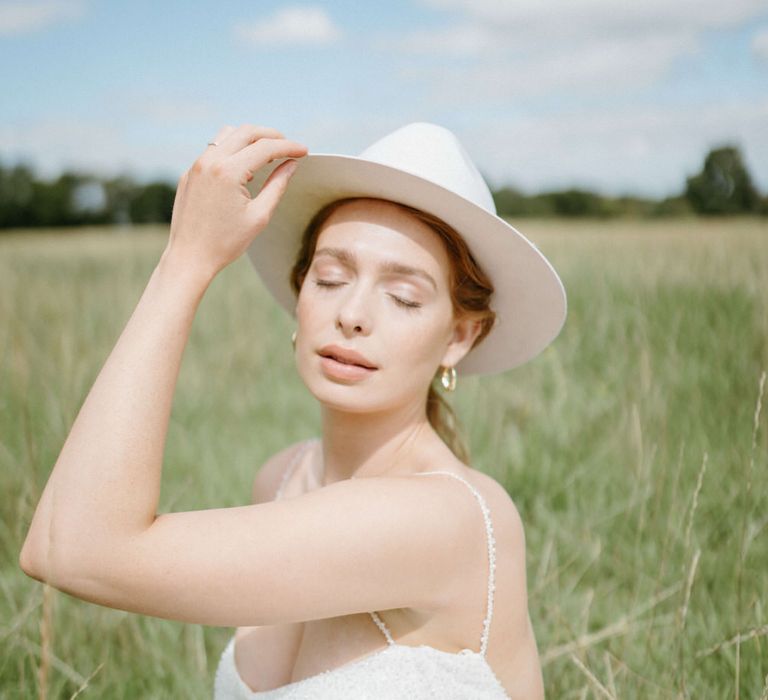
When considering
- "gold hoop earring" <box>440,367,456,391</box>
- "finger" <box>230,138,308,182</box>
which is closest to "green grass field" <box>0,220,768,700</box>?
"gold hoop earring" <box>440,367,456,391</box>

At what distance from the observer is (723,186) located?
19.5 ft

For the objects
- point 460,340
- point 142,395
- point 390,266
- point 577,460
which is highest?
point 390,266

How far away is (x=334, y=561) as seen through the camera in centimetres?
162

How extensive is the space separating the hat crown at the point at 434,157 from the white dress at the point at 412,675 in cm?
73

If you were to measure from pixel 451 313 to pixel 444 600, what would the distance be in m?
0.73

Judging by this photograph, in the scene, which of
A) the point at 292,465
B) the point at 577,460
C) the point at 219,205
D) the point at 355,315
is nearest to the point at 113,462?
the point at 219,205

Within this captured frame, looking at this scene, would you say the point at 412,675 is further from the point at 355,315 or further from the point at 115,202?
the point at 115,202

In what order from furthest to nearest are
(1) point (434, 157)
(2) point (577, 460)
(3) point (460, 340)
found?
(2) point (577, 460) → (3) point (460, 340) → (1) point (434, 157)

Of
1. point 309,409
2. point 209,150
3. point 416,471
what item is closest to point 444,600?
point 416,471

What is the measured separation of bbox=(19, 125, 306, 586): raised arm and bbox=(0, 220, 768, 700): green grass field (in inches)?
7.1

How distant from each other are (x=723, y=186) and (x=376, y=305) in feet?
15.8

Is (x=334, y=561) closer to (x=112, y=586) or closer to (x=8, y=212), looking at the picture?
(x=112, y=586)

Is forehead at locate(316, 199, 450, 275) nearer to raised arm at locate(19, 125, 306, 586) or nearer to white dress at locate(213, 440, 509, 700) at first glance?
raised arm at locate(19, 125, 306, 586)

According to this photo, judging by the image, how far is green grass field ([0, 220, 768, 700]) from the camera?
270 centimetres
